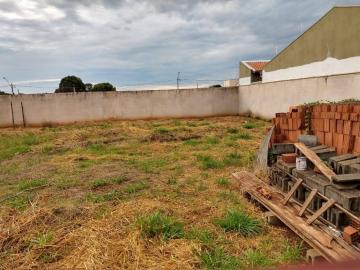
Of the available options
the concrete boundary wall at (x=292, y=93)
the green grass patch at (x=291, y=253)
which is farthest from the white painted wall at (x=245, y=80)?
the green grass patch at (x=291, y=253)

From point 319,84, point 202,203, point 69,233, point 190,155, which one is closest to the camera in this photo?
point 69,233

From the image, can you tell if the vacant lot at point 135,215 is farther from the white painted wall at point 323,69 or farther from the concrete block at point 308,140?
the white painted wall at point 323,69

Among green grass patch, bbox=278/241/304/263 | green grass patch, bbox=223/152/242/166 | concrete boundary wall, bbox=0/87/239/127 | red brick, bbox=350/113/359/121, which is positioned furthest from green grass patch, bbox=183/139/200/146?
concrete boundary wall, bbox=0/87/239/127

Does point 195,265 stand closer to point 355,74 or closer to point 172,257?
point 172,257

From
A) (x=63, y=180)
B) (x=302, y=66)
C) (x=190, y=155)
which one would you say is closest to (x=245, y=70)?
(x=302, y=66)

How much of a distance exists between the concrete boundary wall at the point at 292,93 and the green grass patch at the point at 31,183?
792cm

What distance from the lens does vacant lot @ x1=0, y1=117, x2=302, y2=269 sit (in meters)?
3.14

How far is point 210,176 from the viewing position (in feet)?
19.2

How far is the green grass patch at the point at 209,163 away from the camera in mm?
6449

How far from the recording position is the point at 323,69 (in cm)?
1475

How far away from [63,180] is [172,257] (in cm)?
344

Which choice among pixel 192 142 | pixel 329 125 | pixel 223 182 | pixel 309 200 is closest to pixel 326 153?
pixel 329 125

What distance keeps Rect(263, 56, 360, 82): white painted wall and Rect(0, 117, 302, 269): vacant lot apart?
7.59 meters

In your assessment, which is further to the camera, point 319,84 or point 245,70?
point 245,70
